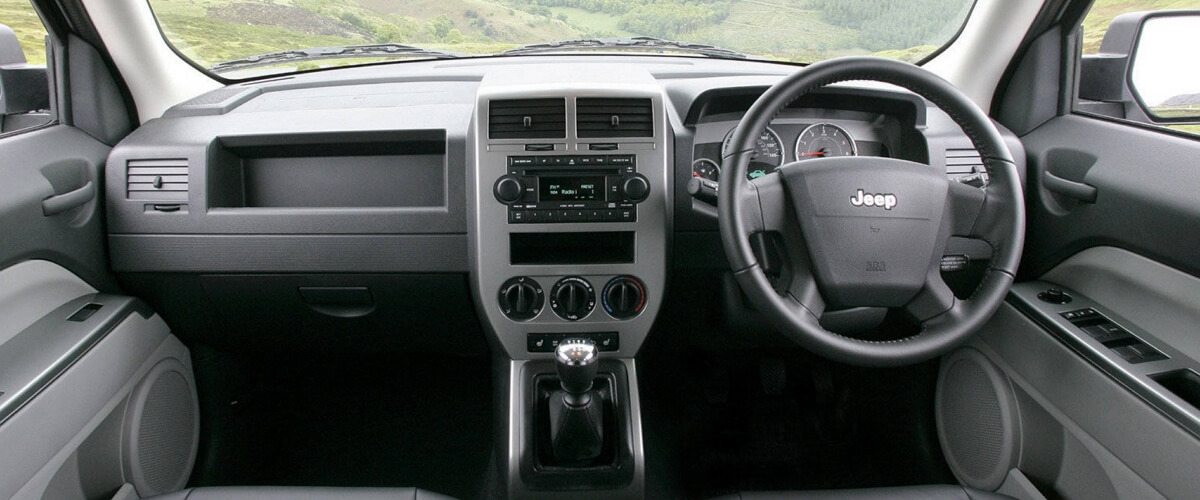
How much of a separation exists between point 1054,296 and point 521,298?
55.5 inches

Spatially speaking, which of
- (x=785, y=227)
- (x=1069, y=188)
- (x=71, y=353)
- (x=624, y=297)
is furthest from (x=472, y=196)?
(x=1069, y=188)

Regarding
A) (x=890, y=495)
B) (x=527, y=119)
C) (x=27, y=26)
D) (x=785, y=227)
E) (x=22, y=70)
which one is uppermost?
(x=27, y=26)

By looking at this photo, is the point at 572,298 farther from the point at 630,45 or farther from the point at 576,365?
the point at 630,45

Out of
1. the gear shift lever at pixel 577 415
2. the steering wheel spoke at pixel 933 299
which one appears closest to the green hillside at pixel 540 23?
the steering wheel spoke at pixel 933 299

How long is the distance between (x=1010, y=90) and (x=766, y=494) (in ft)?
4.88

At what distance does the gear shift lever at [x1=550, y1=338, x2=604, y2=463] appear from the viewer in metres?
1.78

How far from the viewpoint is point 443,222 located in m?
2.02

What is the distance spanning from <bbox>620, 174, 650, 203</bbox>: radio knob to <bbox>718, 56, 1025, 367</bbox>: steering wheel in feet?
1.18

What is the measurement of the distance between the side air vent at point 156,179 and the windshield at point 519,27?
1.68ft

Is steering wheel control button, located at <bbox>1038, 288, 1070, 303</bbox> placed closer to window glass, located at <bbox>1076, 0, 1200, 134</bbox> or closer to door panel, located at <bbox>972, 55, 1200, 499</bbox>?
door panel, located at <bbox>972, 55, 1200, 499</bbox>

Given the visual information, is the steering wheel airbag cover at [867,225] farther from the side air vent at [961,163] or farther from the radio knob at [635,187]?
the side air vent at [961,163]

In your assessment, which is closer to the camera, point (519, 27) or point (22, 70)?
point (22, 70)

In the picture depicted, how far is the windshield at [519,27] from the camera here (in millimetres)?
2301

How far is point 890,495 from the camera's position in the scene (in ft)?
5.68
